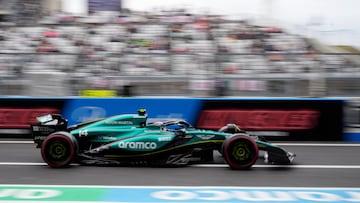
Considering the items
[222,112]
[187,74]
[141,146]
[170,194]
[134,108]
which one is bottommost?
[170,194]

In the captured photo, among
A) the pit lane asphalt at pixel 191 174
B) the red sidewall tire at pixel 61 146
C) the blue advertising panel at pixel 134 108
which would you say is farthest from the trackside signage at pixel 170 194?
the blue advertising panel at pixel 134 108

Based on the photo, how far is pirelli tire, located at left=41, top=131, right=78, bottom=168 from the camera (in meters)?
6.46

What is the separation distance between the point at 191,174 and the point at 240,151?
77 centimetres

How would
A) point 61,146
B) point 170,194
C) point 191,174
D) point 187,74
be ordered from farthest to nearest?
point 187,74 → point 61,146 → point 191,174 → point 170,194

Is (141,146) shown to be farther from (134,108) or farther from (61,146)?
(134,108)

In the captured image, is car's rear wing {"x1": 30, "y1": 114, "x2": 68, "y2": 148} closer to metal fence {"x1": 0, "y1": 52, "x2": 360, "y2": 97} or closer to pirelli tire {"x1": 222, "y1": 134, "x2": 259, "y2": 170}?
pirelli tire {"x1": 222, "y1": 134, "x2": 259, "y2": 170}

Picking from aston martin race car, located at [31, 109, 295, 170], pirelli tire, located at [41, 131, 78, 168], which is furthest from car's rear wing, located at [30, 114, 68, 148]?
pirelli tire, located at [41, 131, 78, 168]

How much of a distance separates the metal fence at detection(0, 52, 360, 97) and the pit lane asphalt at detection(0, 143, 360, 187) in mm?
2591

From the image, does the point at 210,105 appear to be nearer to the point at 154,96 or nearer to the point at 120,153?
the point at 154,96

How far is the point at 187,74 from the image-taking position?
9.96 meters

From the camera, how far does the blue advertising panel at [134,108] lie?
378 inches

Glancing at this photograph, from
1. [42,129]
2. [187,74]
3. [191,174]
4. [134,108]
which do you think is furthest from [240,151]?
[187,74]

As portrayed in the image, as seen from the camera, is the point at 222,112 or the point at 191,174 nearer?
the point at 191,174

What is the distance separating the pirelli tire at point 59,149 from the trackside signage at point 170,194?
33.9 inches
